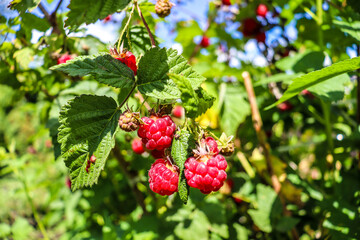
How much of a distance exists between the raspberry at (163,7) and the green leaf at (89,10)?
0.51 feet

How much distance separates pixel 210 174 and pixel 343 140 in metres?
0.83

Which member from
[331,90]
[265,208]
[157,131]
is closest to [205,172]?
[157,131]

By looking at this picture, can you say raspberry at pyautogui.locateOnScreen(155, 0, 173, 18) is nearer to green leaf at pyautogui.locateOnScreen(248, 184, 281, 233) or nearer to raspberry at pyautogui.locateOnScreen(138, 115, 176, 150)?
raspberry at pyautogui.locateOnScreen(138, 115, 176, 150)

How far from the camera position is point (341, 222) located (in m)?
0.91

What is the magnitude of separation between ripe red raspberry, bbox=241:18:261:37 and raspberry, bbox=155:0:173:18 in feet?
3.22

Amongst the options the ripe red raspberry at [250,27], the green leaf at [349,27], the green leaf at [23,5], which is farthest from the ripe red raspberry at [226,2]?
the green leaf at [23,5]

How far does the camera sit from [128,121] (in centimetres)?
54

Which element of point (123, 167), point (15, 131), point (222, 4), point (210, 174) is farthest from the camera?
point (15, 131)

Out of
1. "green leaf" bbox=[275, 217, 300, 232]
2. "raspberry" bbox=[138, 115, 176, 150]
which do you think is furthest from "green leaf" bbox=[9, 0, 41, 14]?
"green leaf" bbox=[275, 217, 300, 232]

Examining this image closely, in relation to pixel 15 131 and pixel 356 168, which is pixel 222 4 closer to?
pixel 356 168

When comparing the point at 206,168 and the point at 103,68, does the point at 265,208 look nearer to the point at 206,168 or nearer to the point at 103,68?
the point at 206,168

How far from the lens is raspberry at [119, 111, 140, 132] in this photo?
536 millimetres

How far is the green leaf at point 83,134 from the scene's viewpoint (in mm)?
558

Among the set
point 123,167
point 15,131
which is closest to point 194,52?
point 123,167
